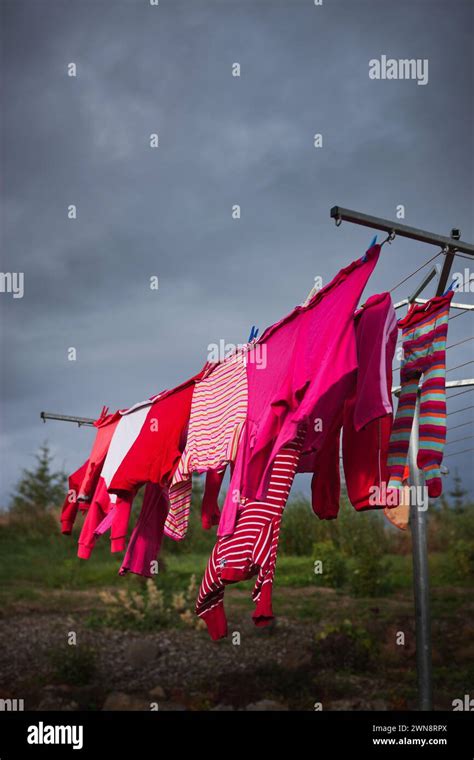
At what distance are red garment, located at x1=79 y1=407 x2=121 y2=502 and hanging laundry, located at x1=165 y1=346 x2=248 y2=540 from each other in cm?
88

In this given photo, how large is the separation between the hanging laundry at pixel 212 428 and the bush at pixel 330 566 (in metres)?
6.74

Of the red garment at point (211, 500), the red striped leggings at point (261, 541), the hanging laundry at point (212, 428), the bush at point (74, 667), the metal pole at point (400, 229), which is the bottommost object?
the bush at point (74, 667)

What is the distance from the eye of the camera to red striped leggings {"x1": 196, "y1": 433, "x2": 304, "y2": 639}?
11.0 feet

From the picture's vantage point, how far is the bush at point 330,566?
10.8 metres

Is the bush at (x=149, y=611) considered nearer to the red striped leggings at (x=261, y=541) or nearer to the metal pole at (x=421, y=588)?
the metal pole at (x=421, y=588)

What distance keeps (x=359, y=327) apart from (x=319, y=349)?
32 centimetres

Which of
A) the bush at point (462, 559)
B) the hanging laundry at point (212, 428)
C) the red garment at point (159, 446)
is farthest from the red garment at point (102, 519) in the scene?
the bush at point (462, 559)

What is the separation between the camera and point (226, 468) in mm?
4094

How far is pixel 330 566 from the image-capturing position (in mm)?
10859
